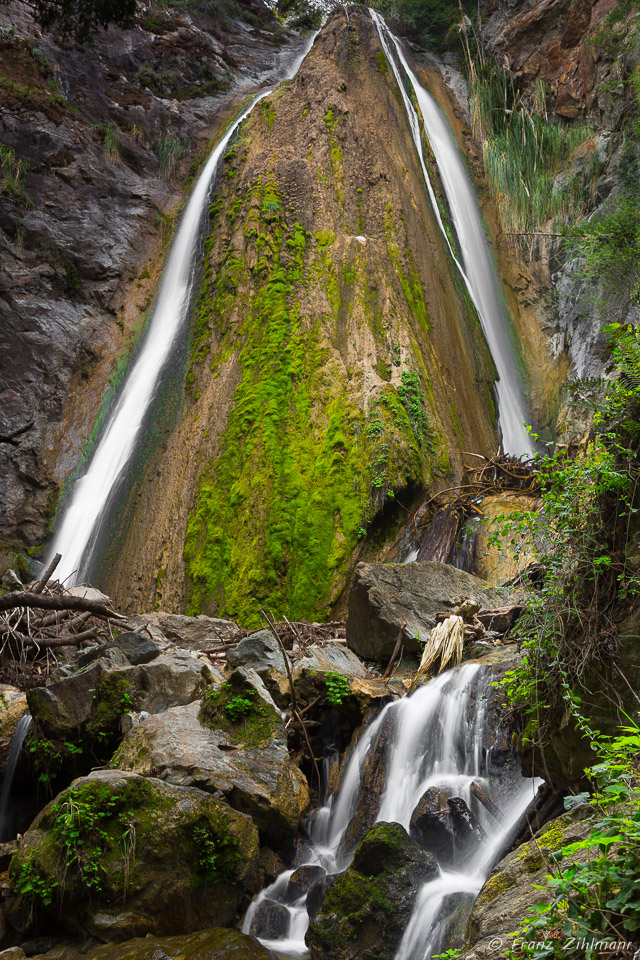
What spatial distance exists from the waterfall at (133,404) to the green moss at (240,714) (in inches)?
203

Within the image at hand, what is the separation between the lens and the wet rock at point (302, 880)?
478 cm

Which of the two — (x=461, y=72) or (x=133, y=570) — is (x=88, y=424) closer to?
(x=133, y=570)

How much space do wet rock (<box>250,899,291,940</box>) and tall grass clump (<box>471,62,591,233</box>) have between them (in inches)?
603

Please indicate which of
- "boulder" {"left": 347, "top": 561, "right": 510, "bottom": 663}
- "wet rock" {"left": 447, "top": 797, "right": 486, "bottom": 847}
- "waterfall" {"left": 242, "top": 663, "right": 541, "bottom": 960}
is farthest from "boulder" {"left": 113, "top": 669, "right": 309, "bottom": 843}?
"boulder" {"left": 347, "top": 561, "right": 510, "bottom": 663}

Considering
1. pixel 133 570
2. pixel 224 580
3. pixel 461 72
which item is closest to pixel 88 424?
pixel 133 570

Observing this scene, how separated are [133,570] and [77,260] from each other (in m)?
8.44

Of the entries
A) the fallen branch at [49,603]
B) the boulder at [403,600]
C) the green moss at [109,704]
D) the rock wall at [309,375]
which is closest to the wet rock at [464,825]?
the boulder at [403,600]

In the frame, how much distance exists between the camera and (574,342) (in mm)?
14578

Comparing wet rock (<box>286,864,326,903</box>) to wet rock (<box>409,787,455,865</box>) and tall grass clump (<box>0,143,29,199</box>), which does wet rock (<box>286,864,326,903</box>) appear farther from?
tall grass clump (<box>0,143,29,199</box>)

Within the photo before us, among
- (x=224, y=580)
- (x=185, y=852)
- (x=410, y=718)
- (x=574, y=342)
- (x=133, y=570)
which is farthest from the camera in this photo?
(x=574, y=342)

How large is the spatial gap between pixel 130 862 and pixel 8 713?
7.72 ft

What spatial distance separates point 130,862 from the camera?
167 inches

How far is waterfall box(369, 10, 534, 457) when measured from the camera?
13891mm

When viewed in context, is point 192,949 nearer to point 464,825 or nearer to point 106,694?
point 464,825
